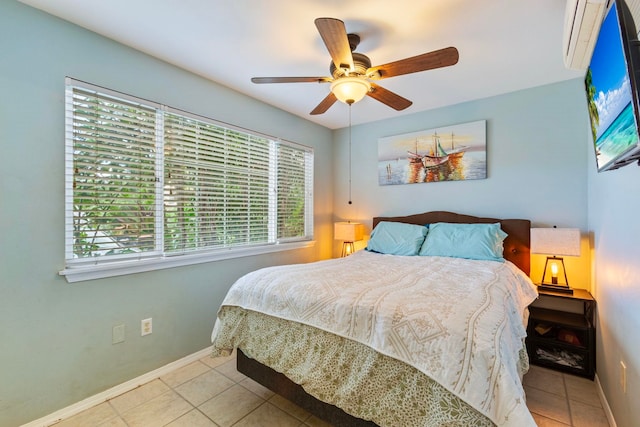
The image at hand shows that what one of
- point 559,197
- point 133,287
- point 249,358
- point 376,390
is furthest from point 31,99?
point 559,197

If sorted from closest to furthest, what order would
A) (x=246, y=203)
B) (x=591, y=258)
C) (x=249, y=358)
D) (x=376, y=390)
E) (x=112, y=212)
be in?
1. (x=376, y=390)
2. (x=249, y=358)
3. (x=112, y=212)
4. (x=591, y=258)
5. (x=246, y=203)

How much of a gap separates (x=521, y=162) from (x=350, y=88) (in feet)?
6.86

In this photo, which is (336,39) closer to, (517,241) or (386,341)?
(386,341)

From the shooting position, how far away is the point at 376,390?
128 centimetres

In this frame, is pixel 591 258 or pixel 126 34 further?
pixel 591 258

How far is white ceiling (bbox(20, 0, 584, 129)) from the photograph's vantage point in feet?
5.60

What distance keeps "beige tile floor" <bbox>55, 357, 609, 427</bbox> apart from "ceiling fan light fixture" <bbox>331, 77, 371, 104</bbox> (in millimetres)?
2119

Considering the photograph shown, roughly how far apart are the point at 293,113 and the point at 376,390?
3.09m

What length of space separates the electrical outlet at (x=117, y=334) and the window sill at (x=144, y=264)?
15.0 inches

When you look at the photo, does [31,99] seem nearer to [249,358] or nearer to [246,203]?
[246,203]

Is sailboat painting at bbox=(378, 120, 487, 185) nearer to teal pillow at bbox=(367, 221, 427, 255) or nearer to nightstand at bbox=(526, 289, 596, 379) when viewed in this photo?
teal pillow at bbox=(367, 221, 427, 255)

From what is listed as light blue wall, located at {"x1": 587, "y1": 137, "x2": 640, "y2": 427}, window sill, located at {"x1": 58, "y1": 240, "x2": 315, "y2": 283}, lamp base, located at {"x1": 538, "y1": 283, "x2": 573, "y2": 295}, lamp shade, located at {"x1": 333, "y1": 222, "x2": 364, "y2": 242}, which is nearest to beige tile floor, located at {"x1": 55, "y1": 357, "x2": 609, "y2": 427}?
light blue wall, located at {"x1": 587, "y1": 137, "x2": 640, "y2": 427}

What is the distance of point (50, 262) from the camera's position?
1.79 metres

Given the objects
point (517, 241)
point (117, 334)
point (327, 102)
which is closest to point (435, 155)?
point (517, 241)
